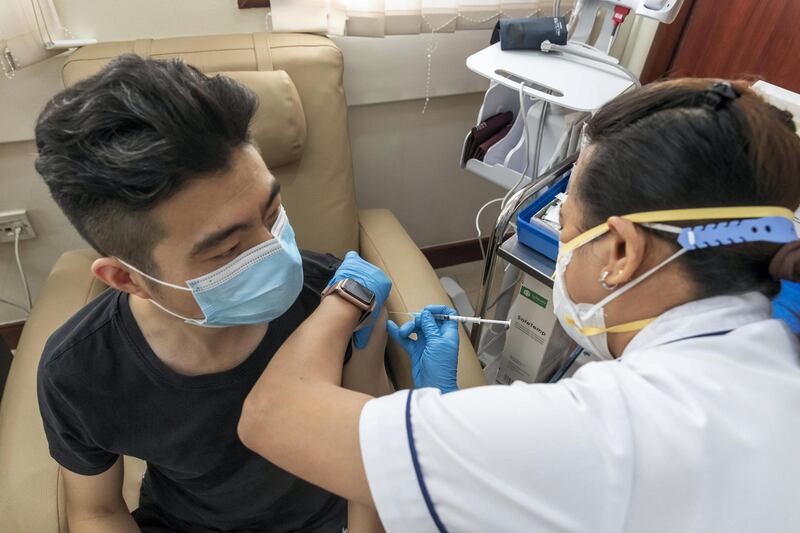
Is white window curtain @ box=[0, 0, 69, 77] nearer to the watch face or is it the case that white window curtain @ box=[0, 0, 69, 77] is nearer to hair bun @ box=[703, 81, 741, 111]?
the watch face

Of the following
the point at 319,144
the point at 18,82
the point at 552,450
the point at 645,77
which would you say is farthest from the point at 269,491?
the point at 645,77

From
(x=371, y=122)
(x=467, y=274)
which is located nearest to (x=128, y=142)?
(x=371, y=122)

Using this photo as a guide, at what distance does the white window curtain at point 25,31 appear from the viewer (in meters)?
1.22

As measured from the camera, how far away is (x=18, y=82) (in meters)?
1.39

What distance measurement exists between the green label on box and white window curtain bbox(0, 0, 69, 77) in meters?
1.41

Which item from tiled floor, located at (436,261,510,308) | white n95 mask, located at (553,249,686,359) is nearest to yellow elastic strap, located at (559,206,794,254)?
white n95 mask, located at (553,249,686,359)

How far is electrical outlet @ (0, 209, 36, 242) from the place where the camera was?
63.4 inches

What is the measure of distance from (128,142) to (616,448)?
27.4 inches

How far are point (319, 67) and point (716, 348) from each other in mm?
1229

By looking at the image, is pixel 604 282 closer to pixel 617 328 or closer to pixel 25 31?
pixel 617 328

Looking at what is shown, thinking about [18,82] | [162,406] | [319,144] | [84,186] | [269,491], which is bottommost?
[269,491]

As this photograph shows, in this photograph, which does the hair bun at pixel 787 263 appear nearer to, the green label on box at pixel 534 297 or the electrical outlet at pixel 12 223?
the green label on box at pixel 534 297

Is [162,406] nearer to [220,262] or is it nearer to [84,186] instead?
[220,262]

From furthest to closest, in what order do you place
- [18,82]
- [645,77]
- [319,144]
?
[645,77] < [319,144] < [18,82]
